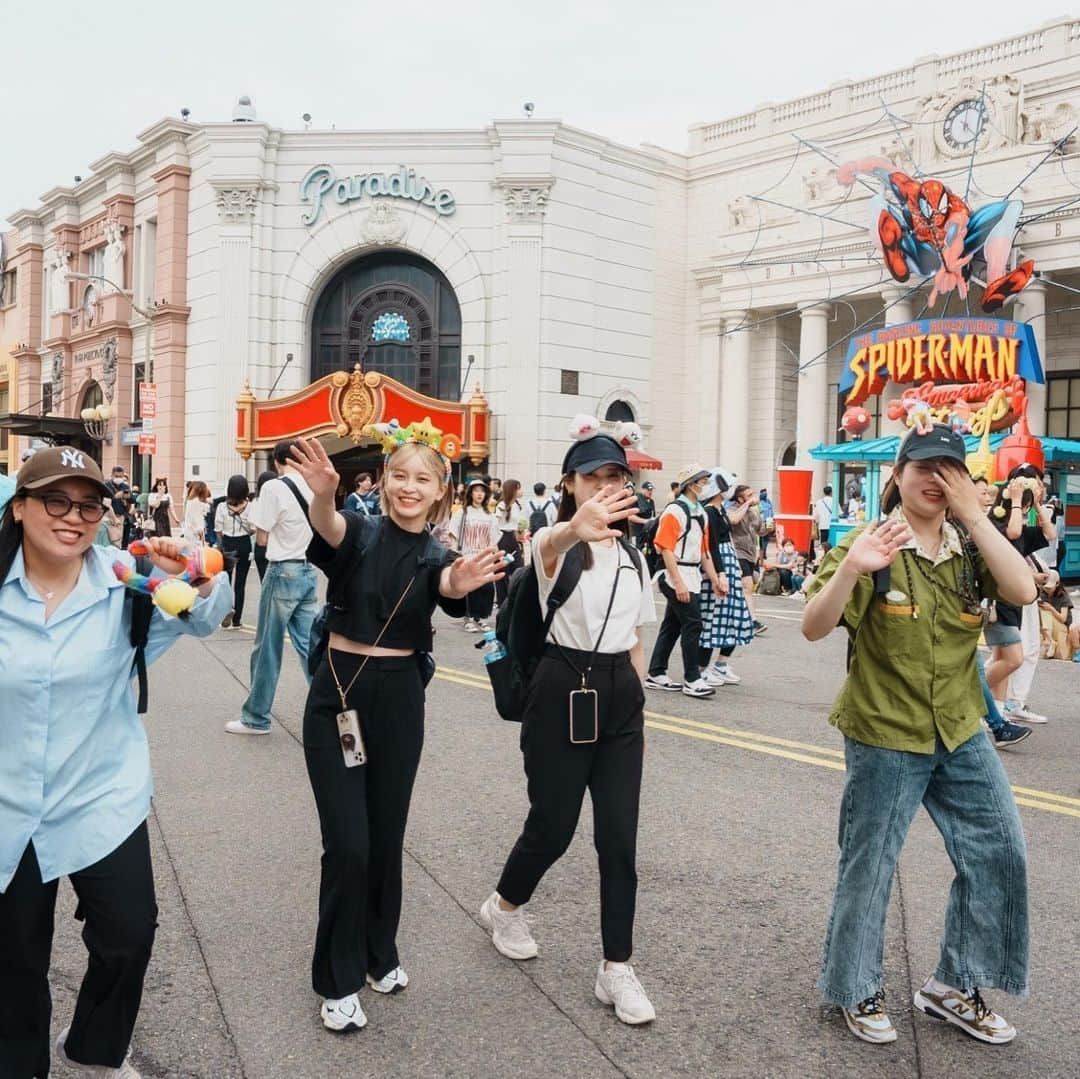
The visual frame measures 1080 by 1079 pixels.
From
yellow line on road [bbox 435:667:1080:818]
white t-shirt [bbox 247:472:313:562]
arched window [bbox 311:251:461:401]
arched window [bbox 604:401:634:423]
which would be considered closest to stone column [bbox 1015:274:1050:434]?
arched window [bbox 604:401:634:423]

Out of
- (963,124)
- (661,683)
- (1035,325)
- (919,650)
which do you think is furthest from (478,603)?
(963,124)

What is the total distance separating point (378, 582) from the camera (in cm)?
347

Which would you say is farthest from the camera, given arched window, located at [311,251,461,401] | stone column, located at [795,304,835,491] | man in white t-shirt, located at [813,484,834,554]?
arched window, located at [311,251,461,401]

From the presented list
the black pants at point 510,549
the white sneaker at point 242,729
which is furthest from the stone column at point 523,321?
the white sneaker at point 242,729

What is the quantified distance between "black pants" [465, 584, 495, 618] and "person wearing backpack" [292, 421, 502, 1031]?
4cm

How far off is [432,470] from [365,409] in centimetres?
2415

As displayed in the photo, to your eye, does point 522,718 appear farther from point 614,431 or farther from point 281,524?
point 281,524

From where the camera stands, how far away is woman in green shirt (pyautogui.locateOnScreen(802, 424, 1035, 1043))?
3162 mm

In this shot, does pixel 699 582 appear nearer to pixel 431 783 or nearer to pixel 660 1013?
pixel 431 783

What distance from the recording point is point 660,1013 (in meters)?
3.36

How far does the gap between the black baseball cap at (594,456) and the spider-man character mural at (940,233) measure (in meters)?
20.7

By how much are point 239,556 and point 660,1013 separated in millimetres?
9981

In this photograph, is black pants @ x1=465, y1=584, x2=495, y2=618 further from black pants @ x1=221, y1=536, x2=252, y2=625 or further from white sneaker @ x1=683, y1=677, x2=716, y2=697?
black pants @ x1=221, y1=536, x2=252, y2=625

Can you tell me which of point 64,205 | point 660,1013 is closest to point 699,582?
point 660,1013
